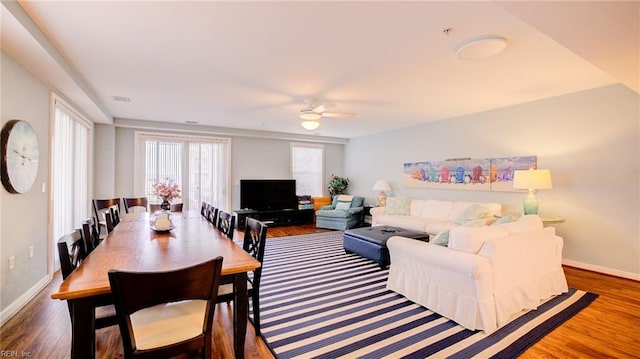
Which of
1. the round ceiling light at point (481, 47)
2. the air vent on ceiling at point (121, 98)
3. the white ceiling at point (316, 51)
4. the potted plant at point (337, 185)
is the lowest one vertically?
the potted plant at point (337, 185)

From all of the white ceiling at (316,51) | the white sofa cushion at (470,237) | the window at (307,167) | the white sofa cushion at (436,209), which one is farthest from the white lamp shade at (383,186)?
the white sofa cushion at (470,237)

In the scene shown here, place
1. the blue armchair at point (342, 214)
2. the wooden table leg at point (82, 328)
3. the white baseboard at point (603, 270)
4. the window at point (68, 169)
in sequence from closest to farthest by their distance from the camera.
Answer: the wooden table leg at point (82, 328)
the white baseboard at point (603, 270)
the window at point (68, 169)
the blue armchair at point (342, 214)

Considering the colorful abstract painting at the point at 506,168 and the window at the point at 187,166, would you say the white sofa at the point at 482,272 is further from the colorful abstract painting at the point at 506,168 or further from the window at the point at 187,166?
the window at the point at 187,166

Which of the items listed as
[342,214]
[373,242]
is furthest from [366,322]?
[342,214]

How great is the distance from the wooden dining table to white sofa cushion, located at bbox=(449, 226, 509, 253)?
1799mm

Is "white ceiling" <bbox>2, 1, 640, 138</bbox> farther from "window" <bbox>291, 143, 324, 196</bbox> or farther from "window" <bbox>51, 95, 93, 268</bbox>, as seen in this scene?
"window" <bbox>291, 143, 324, 196</bbox>

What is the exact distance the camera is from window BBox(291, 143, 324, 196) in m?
7.92

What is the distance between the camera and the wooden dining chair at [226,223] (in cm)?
268

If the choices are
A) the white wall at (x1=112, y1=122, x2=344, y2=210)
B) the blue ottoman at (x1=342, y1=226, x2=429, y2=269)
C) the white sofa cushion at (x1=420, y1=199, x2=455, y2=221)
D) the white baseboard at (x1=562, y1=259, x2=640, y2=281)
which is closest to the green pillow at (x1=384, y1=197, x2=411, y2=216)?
the white sofa cushion at (x1=420, y1=199, x2=455, y2=221)

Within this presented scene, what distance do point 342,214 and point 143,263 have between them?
5163mm

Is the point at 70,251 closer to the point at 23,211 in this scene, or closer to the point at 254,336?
the point at 254,336

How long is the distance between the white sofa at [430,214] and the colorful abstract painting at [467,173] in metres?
0.36

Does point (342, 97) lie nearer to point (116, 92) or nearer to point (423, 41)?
point (423, 41)

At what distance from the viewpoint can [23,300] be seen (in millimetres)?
2697
